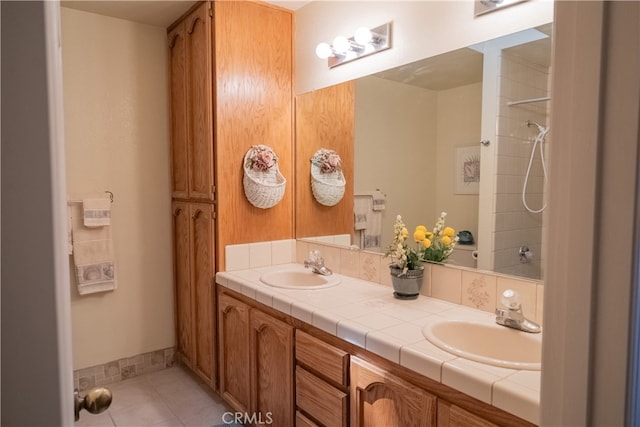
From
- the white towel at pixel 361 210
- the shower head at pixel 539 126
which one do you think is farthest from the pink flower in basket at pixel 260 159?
the shower head at pixel 539 126

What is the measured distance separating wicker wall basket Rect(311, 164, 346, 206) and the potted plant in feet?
2.25

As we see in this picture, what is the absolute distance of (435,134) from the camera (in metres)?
1.82

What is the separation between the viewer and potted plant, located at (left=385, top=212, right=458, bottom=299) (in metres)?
1.71

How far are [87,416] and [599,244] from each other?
278cm

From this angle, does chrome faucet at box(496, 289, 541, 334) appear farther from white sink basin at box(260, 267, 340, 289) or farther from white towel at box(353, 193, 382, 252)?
white sink basin at box(260, 267, 340, 289)

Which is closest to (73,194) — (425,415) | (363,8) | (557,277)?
(363,8)

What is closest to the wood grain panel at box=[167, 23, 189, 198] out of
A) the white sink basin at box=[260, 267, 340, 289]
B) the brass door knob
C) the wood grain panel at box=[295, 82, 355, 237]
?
the wood grain panel at box=[295, 82, 355, 237]

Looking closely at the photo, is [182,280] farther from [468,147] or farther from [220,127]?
[468,147]

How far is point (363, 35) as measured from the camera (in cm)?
198

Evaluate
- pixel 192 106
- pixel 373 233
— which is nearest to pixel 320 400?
pixel 373 233

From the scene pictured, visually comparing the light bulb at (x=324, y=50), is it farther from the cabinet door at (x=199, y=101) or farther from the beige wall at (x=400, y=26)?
the cabinet door at (x=199, y=101)

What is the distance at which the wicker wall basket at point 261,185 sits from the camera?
2.38 metres

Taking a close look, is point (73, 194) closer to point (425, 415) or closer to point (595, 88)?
point (425, 415)

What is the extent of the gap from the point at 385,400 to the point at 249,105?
1800 mm
